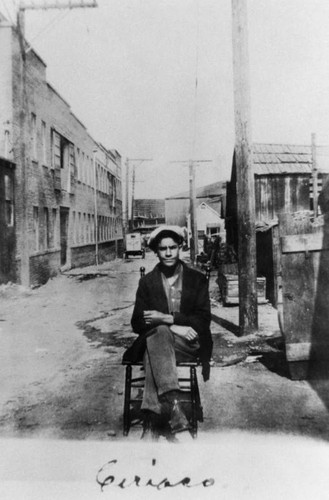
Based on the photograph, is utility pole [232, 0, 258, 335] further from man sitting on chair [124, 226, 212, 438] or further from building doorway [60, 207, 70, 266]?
building doorway [60, 207, 70, 266]

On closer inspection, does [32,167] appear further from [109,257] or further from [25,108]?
[109,257]

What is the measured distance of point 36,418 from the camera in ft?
13.6

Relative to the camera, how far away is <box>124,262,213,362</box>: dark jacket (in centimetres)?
365

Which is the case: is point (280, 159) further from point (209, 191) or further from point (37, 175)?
point (209, 191)

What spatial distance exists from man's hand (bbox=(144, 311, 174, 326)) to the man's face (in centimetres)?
51

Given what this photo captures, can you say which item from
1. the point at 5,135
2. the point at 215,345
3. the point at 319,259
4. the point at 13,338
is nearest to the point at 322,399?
the point at 319,259

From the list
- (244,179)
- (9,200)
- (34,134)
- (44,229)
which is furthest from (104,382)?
(34,134)

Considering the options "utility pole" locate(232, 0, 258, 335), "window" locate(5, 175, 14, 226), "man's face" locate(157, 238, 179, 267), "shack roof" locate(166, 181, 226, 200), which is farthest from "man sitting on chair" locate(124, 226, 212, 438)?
"shack roof" locate(166, 181, 226, 200)

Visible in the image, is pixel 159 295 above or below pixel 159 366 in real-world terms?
above

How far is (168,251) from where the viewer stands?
389 centimetres

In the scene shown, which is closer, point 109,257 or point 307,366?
point 307,366

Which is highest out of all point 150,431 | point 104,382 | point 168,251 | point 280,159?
point 280,159

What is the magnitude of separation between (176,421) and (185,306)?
0.90 meters

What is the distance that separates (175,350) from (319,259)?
214 centimetres
